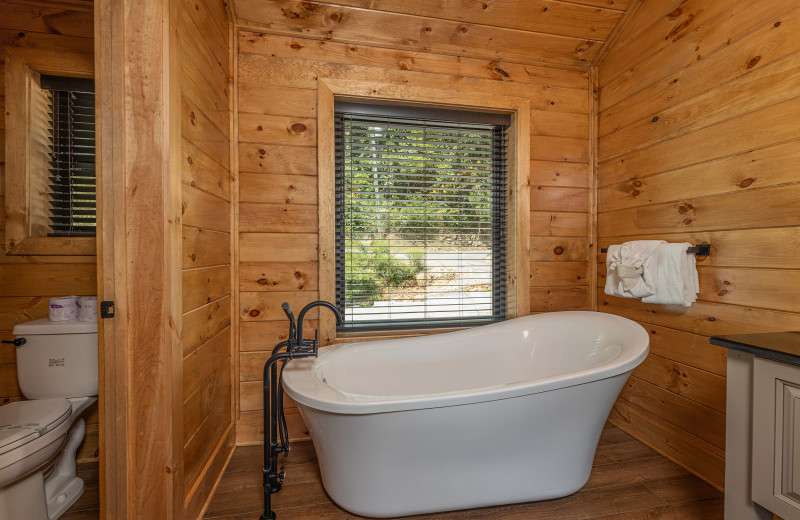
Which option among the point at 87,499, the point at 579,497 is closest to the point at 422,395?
the point at 579,497

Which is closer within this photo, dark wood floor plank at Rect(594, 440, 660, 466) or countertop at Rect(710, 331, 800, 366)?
countertop at Rect(710, 331, 800, 366)

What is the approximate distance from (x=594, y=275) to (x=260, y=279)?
2.01 meters

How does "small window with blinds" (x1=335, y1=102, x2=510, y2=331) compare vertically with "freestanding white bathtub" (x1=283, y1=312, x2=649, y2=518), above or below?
above

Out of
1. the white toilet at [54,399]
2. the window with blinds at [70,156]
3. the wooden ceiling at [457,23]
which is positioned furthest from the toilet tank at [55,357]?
the wooden ceiling at [457,23]

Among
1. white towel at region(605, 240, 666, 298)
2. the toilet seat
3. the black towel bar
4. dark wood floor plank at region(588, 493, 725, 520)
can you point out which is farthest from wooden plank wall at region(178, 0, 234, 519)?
the black towel bar

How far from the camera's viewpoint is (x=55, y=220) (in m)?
1.70

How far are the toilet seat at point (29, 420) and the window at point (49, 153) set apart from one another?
0.65 metres

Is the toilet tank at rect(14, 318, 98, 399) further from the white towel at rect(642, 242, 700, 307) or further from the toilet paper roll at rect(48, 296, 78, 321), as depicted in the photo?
the white towel at rect(642, 242, 700, 307)

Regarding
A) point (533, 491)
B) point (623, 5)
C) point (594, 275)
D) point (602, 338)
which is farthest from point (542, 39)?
point (533, 491)

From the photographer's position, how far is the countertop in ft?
3.15

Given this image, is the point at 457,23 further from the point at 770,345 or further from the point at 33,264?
the point at 33,264

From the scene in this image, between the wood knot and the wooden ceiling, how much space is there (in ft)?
2.76

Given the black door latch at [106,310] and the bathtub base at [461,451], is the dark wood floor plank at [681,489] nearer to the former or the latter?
the bathtub base at [461,451]

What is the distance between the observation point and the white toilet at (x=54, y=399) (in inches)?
50.4
